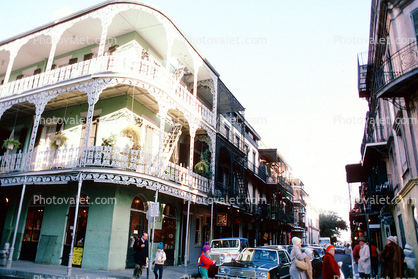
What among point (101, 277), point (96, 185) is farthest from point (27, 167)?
point (101, 277)

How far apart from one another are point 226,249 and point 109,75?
1000 centimetres

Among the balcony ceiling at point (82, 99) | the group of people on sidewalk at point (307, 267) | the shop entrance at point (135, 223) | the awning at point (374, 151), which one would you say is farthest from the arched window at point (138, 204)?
the awning at point (374, 151)

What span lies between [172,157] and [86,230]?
6.57m

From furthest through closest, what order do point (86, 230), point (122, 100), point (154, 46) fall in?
1. point (154, 46)
2. point (122, 100)
3. point (86, 230)

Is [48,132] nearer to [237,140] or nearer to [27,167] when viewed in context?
[27,167]

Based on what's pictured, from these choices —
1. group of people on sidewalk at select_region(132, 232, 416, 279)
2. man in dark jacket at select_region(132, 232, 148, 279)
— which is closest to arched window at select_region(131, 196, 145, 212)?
group of people on sidewalk at select_region(132, 232, 416, 279)

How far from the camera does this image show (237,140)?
88.9ft

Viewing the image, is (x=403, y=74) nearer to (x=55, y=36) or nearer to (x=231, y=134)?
(x=55, y=36)

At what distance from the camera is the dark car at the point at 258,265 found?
8.62m

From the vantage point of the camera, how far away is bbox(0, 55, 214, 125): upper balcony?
13586mm

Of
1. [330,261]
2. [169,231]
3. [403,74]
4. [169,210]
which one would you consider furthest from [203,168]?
[330,261]

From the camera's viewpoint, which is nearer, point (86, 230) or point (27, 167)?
point (86, 230)

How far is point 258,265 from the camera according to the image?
930 centimetres

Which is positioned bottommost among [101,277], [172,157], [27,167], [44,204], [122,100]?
[101,277]
